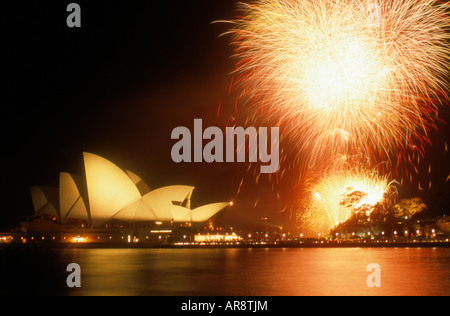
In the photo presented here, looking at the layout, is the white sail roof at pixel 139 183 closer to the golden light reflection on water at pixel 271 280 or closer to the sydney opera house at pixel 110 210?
the sydney opera house at pixel 110 210

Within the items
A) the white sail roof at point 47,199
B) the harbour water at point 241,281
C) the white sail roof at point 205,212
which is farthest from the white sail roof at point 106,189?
the harbour water at point 241,281

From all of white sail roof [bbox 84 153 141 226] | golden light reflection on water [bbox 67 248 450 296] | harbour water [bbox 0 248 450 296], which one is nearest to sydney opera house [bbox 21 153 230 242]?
white sail roof [bbox 84 153 141 226]

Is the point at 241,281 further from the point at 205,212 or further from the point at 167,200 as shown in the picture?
the point at 205,212

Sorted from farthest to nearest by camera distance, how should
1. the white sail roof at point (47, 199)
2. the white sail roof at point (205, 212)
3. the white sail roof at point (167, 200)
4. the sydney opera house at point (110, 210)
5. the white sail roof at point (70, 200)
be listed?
the white sail roof at point (205, 212)
the white sail roof at point (47, 199)
the white sail roof at point (167, 200)
the white sail roof at point (70, 200)
the sydney opera house at point (110, 210)

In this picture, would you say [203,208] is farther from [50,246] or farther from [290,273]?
[290,273]

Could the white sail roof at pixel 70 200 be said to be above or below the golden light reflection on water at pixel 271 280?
above

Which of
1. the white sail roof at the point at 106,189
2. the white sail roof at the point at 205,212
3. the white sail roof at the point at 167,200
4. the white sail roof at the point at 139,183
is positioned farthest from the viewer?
the white sail roof at the point at 205,212
